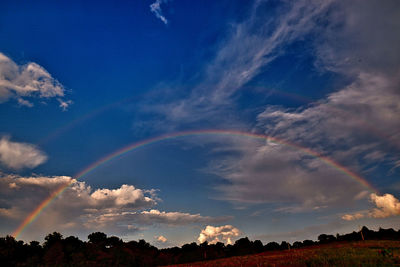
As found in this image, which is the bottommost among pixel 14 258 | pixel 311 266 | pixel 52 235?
pixel 311 266

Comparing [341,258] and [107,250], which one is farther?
[107,250]

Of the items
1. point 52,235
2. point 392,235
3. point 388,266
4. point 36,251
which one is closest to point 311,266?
point 388,266

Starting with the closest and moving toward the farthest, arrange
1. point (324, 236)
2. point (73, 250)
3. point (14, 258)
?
point (14, 258) → point (73, 250) → point (324, 236)

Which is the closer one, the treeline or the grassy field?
the grassy field

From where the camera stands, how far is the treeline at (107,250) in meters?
71.5

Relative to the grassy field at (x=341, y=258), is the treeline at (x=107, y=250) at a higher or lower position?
higher

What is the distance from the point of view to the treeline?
71500 millimetres

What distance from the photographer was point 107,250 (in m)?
89.3

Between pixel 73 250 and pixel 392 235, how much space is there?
396 ft

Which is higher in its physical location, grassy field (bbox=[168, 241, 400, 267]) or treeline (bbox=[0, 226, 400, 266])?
treeline (bbox=[0, 226, 400, 266])

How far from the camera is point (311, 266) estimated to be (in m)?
31.7

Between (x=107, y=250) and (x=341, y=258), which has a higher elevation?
(x=107, y=250)

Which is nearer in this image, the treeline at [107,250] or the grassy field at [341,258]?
the grassy field at [341,258]

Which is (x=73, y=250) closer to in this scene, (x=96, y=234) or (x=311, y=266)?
(x=96, y=234)
